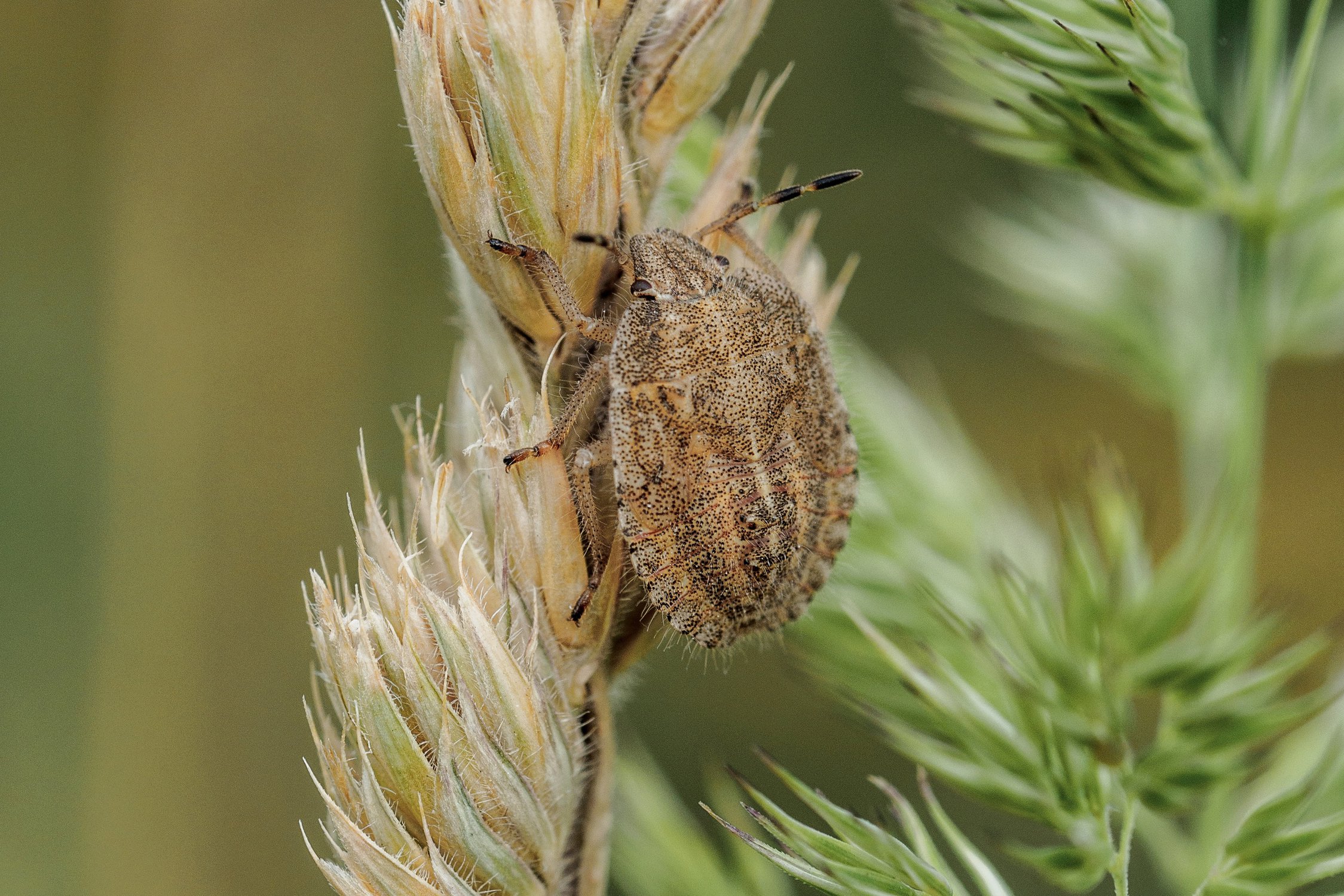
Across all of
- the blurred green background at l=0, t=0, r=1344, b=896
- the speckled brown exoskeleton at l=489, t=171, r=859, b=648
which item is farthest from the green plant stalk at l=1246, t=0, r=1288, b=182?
the blurred green background at l=0, t=0, r=1344, b=896

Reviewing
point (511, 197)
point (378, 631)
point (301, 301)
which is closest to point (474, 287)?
point (511, 197)

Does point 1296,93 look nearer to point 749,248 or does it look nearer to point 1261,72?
point 1261,72

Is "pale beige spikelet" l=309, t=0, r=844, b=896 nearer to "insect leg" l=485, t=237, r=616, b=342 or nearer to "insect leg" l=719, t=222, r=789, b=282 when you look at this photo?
"insect leg" l=485, t=237, r=616, b=342

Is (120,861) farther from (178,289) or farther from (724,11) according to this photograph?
(724,11)

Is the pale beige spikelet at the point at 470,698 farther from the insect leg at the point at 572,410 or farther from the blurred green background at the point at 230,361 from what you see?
the blurred green background at the point at 230,361

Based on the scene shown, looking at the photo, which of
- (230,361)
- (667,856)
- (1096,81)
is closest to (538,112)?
(1096,81)

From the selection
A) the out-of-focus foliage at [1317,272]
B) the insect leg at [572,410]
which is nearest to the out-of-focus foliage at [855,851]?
the insect leg at [572,410]
